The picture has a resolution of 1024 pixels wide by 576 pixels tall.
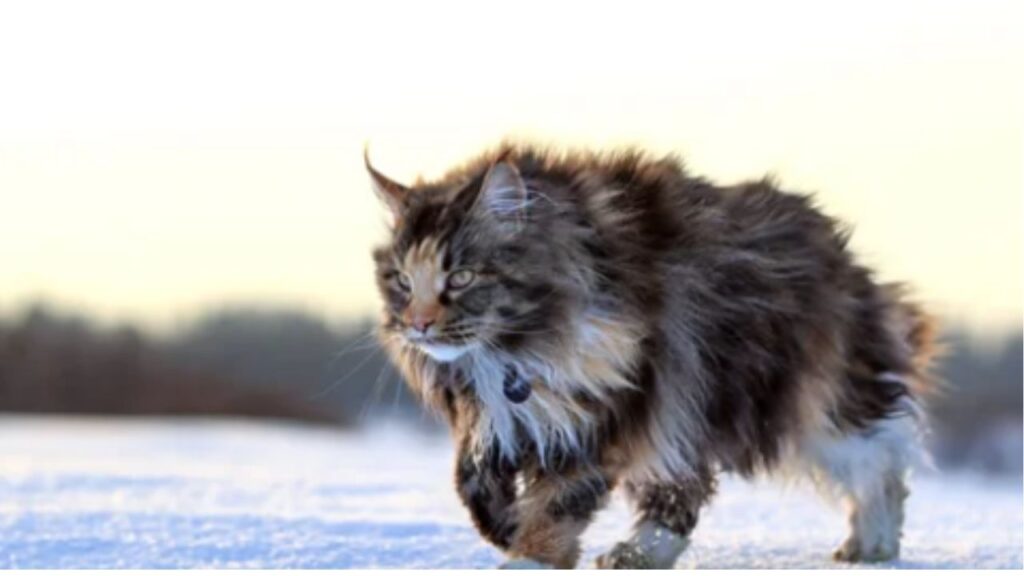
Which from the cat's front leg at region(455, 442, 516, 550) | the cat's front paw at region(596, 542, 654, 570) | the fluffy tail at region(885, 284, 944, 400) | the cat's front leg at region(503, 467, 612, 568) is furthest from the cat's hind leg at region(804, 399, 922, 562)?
the cat's front leg at region(455, 442, 516, 550)

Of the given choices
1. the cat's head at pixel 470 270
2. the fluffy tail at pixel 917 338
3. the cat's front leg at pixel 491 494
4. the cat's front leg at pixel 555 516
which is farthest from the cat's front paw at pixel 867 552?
the cat's head at pixel 470 270

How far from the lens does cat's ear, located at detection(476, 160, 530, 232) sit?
18.0 ft

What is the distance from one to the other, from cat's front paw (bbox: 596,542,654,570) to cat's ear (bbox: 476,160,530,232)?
4.20 feet

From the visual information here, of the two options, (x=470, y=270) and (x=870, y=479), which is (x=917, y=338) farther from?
(x=470, y=270)

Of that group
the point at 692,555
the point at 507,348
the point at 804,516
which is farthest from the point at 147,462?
the point at 507,348

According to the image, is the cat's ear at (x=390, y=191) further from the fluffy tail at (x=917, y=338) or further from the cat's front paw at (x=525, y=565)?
the fluffy tail at (x=917, y=338)

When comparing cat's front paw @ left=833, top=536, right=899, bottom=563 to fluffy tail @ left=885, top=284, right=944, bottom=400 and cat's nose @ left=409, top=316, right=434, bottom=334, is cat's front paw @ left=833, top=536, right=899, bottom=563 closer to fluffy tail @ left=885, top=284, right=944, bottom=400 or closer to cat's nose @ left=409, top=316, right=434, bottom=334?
fluffy tail @ left=885, top=284, right=944, bottom=400

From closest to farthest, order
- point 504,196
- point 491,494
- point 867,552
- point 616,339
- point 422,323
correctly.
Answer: point 422,323 < point 504,196 < point 616,339 < point 491,494 < point 867,552

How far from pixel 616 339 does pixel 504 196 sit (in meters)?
0.57

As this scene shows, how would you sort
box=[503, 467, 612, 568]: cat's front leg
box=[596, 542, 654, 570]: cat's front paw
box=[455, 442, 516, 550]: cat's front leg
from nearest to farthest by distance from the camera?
box=[503, 467, 612, 568]: cat's front leg, box=[455, 442, 516, 550]: cat's front leg, box=[596, 542, 654, 570]: cat's front paw

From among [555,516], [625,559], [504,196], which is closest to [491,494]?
[555,516]

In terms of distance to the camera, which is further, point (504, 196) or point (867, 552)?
point (867, 552)

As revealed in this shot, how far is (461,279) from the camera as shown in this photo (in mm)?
5371

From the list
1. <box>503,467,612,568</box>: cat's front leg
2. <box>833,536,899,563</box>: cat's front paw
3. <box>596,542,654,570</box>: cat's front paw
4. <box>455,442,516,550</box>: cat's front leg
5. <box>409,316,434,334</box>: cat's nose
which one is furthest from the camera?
<box>833,536,899,563</box>: cat's front paw
